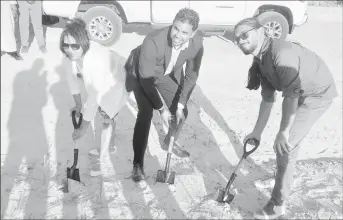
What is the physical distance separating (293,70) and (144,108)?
1.47 metres

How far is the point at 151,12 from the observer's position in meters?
7.55

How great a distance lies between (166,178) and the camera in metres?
4.00

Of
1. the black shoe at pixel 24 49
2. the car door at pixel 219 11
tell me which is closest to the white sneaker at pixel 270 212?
the car door at pixel 219 11

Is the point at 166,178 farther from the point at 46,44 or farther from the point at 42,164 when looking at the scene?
the point at 46,44

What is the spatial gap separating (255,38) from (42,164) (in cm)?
277

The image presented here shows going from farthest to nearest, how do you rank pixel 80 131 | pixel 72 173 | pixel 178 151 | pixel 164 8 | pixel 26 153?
pixel 164 8
pixel 178 151
pixel 26 153
pixel 72 173
pixel 80 131

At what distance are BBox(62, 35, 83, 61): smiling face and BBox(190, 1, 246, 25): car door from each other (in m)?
4.75

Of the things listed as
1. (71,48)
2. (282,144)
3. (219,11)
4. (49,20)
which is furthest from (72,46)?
(49,20)

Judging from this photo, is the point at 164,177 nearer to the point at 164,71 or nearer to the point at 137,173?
the point at 137,173

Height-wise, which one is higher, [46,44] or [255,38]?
[255,38]

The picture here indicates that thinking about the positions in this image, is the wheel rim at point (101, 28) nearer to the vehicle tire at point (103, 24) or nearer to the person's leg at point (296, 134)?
the vehicle tire at point (103, 24)

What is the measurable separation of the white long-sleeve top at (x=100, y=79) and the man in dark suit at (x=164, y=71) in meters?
0.16

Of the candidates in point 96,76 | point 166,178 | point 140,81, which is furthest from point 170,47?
point 166,178

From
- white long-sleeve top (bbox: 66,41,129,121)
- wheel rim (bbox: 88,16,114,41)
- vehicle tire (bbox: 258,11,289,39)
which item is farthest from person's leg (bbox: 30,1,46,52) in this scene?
vehicle tire (bbox: 258,11,289,39)
